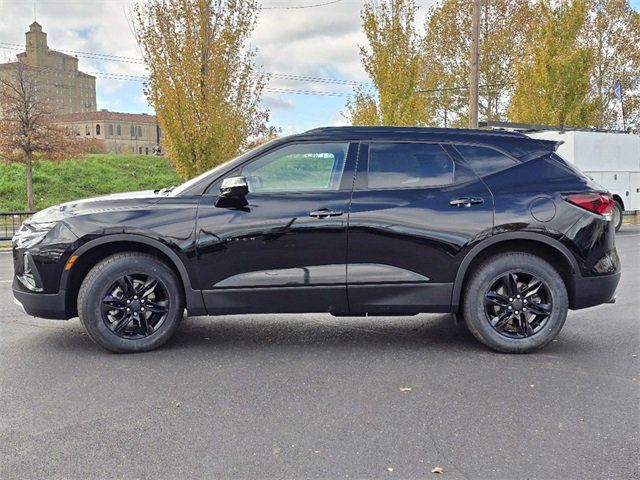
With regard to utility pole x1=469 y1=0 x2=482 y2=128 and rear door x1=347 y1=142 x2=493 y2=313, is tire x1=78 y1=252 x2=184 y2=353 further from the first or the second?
utility pole x1=469 y1=0 x2=482 y2=128

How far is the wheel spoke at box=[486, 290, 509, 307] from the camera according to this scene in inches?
195

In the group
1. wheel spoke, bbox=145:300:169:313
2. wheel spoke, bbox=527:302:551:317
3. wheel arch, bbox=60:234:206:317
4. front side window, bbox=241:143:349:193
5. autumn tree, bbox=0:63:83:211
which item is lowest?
wheel spoke, bbox=527:302:551:317

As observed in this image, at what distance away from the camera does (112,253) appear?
5000 mm

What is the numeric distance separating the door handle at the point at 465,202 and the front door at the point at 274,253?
87 cm

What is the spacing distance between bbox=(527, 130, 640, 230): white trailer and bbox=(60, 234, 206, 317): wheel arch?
15.5 meters

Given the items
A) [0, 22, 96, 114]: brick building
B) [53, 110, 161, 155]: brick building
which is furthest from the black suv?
[0, 22, 96, 114]: brick building

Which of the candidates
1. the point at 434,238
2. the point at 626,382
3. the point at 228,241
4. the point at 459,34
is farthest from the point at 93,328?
the point at 459,34

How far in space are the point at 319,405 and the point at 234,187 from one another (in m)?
1.85

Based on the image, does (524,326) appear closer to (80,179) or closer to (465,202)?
(465,202)

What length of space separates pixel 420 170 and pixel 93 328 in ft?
9.56

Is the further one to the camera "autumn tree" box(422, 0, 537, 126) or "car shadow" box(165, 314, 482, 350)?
"autumn tree" box(422, 0, 537, 126)

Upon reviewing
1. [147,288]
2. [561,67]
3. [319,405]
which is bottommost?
[319,405]

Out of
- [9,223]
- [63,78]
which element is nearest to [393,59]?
[9,223]

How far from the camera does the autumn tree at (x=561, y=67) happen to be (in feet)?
77.8
